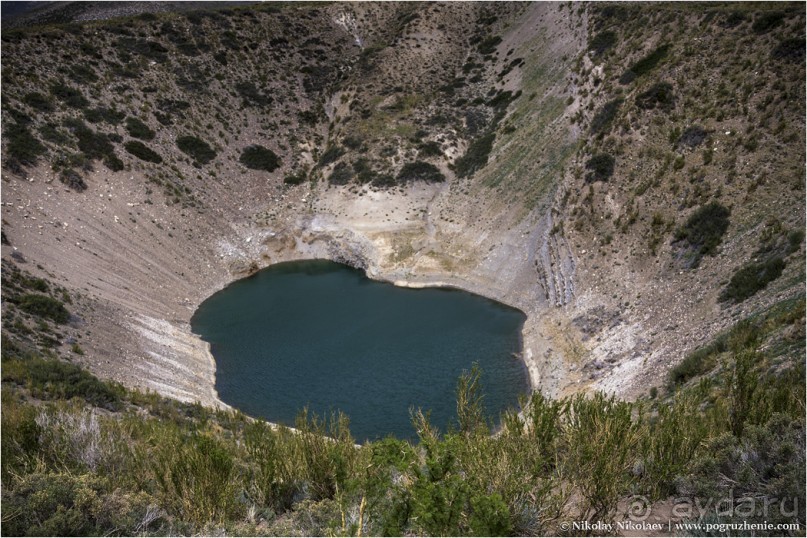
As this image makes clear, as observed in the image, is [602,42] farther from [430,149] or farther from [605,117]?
[430,149]

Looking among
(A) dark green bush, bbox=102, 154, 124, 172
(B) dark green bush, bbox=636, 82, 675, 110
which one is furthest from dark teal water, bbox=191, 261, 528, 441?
(B) dark green bush, bbox=636, 82, 675, 110

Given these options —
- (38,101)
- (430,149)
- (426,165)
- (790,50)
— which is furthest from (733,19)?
(38,101)

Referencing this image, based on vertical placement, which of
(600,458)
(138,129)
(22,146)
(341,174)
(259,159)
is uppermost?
(259,159)

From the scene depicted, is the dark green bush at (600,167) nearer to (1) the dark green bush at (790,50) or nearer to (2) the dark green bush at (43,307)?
(1) the dark green bush at (790,50)

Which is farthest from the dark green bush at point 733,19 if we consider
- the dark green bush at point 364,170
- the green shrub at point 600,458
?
the green shrub at point 600,458

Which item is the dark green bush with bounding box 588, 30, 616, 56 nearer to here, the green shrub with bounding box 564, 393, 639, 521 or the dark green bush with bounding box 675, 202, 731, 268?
the dark green bush with bounding box 675, 202, 731, 268

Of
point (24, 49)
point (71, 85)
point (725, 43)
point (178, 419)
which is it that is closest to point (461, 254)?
point (725, 43)

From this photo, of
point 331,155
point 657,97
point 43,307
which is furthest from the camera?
point 331,155
